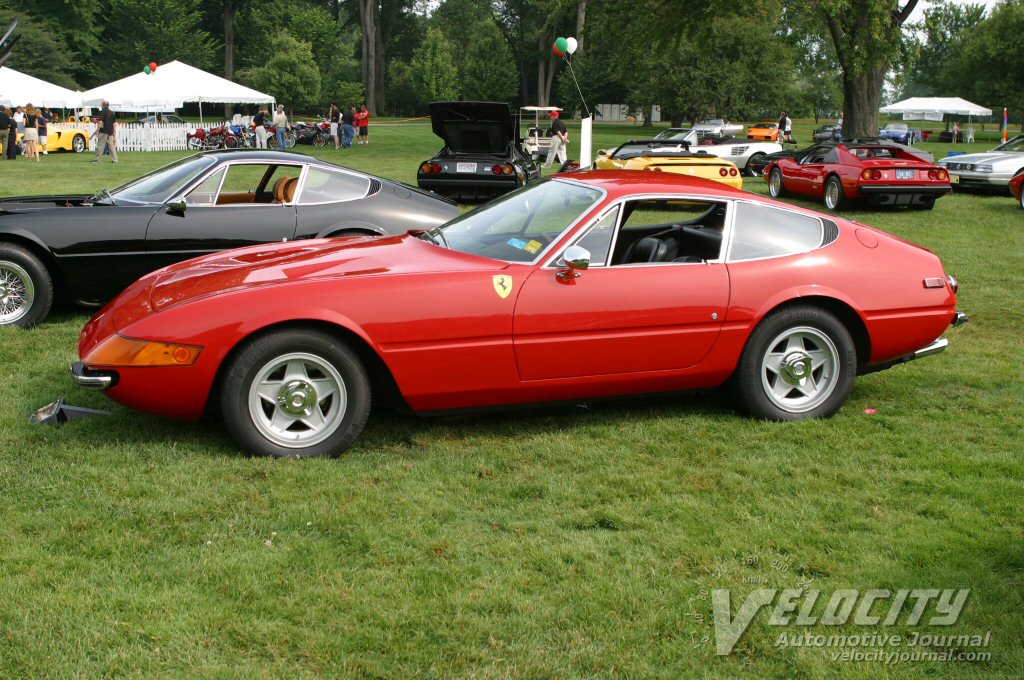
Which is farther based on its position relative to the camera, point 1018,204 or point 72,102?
point 72,102

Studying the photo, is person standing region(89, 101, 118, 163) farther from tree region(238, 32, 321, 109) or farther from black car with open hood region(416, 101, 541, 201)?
tree region(238, 32, 321, 109)

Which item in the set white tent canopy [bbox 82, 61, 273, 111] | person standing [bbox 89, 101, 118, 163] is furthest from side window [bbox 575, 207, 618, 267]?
white tent canopy [bbox 82, 61, 273, 111]

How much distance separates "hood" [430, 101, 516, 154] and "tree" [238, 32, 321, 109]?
42189mm

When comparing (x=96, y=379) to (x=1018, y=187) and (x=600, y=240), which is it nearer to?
(x=600, y=240)

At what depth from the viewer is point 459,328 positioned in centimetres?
470

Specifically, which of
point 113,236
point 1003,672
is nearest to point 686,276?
point 1003,672

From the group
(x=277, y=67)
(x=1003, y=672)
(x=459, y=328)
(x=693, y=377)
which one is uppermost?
(x=277, y=67)

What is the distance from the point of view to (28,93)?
103ft

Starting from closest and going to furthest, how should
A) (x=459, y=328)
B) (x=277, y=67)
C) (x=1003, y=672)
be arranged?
(x=1003, y=672) → (x=459, y=328) → (x=277, y=67)

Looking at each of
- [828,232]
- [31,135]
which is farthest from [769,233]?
[31,135]

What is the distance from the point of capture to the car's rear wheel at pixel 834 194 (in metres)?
15.4

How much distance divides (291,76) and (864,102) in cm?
3775

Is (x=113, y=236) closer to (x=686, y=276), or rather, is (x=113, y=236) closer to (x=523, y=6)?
(x=686, y=276)

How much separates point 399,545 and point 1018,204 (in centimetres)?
1572
